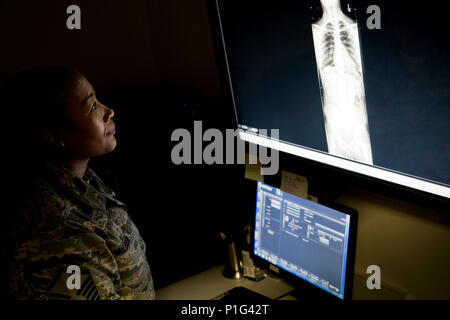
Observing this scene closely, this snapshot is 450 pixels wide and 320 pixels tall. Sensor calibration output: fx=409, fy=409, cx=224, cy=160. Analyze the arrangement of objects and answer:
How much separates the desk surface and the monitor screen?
526 millimetres

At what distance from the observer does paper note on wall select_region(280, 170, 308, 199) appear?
4.05ft

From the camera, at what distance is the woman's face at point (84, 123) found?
1103 millimetres

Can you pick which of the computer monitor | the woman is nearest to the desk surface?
the computer monitor

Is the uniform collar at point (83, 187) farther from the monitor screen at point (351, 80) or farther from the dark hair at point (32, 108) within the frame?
the monitor screen at point (351, 80)

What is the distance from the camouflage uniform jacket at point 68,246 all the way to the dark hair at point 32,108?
0.28ft

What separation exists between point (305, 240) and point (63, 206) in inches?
28.1

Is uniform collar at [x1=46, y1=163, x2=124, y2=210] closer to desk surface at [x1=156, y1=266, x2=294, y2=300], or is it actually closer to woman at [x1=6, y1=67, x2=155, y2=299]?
woman at [x1=6, y1=67, x2=155, y2=299]

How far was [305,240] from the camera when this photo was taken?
127cm

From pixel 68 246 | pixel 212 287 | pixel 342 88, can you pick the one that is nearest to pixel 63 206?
pixel 68 246

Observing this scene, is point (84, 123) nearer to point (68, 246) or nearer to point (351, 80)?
point (68, 246)

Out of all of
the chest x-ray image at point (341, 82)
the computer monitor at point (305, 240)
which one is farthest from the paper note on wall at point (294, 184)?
the chest x-ray image at point (341, 82)
